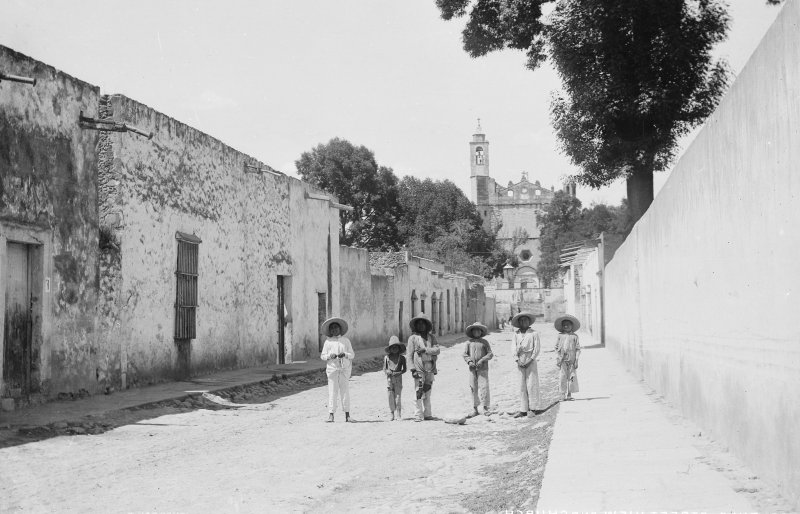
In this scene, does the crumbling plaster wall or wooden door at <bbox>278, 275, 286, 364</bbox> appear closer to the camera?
wooden door at <bbox>278, 275, 286, 364</bbox>

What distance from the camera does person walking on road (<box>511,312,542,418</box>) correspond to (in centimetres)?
1120

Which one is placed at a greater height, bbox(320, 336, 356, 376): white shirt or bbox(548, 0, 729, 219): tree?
bbox(548, 0, 729, 219): tree

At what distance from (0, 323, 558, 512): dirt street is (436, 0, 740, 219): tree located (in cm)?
898

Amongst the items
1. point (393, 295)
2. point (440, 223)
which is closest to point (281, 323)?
point (393, 295)

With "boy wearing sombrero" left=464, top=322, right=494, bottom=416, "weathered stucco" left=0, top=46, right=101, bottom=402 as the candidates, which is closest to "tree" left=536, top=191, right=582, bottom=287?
"boy wearing sombrero" left=464, top=322, right=494, bottom=416

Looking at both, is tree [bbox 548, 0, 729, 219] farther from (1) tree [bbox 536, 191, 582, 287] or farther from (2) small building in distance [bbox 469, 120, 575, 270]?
(2) small building in distance [bbox 469, 120, 575, 270]

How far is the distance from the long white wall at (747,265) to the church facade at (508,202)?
9193 centimetres

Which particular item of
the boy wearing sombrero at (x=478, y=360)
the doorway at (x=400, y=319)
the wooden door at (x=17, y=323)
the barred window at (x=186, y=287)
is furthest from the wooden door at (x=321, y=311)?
the wooden door at (x=17, y=323)

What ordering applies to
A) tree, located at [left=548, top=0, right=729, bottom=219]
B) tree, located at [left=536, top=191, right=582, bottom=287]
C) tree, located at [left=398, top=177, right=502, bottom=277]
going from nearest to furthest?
tree, located at [left=548, top=0, right=729, bottom=219], tree, located at [left=398, top=177, right=502, bottom=277], tree, located at [left=536, top=191, right=582, bottom=287]

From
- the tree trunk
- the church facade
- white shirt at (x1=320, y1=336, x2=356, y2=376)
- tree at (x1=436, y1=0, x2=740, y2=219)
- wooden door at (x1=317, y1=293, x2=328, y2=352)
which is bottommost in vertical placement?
white shirt at (x1=320, y1=336, x2=356, y2=376)

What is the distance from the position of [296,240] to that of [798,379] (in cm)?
1767

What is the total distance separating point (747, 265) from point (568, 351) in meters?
6.28

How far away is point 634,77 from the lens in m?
19.0

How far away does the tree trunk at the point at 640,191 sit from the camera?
776 inches
